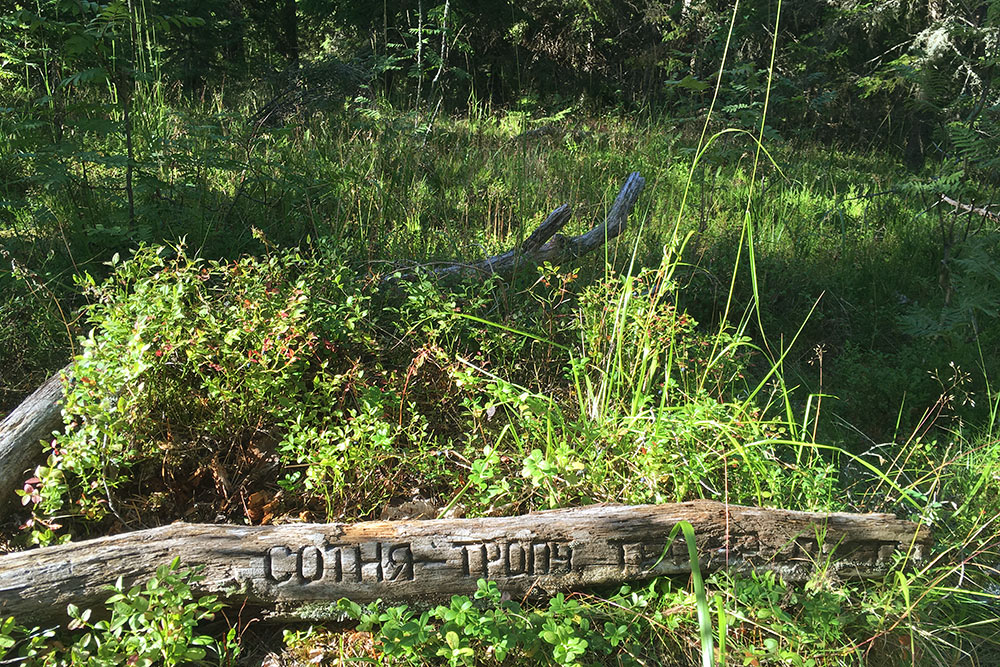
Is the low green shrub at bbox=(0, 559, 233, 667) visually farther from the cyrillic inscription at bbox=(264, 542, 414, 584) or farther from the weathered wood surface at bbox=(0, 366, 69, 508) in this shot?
the weathered wood surface at bbox=(0, 366, 69, 508)

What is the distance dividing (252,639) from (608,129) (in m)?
7.04

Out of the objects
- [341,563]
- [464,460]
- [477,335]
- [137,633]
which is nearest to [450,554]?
[341,563]

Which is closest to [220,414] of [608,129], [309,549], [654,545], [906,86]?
[309,549]

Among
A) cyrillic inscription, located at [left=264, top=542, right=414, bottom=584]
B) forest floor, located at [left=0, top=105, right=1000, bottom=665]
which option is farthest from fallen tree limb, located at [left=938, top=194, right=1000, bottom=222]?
cyrillic inscription, located at [left=264, top=542, right=414, bottom=584]

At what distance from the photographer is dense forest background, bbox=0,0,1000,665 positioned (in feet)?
8.00

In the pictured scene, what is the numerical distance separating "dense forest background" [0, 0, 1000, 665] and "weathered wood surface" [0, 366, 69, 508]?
0.28ft

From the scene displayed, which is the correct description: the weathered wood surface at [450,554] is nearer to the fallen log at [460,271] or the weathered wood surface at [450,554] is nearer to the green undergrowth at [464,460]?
the green undergrowth at [464,460]

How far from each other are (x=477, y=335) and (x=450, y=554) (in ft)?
4.21

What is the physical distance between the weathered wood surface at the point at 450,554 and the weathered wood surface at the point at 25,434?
56 centimetres

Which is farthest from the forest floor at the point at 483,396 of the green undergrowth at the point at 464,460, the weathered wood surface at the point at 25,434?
the weathered wood surface at the point at 25,434

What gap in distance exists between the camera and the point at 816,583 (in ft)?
7.62

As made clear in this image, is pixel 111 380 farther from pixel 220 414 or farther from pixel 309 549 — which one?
pixel 309 549

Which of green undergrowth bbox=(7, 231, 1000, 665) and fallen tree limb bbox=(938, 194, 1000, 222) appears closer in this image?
green undergrowth bbox=(7, 231, 1000, 665)

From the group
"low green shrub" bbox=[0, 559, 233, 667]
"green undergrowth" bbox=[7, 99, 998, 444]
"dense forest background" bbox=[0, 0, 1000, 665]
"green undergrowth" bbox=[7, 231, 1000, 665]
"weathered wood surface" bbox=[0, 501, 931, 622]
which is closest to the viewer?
"low green shrub" bbox=[0, 559, 233, 667]
